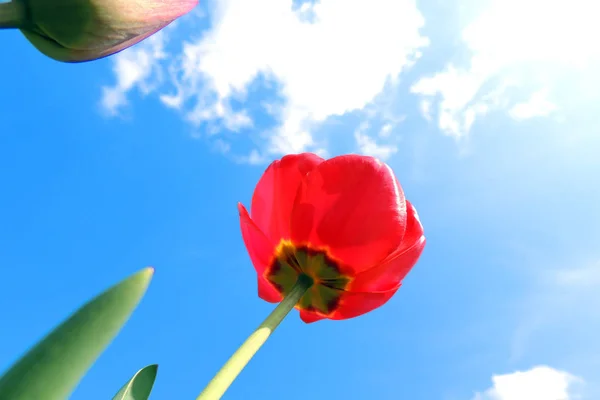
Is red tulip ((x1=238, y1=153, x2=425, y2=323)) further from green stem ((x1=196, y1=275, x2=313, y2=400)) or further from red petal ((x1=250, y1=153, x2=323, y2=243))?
green stem ((x1=196, y1=275, x2=313, y2=400))

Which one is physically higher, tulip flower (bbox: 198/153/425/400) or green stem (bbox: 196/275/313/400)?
tulip flower (bbox: 198/153/425/400)

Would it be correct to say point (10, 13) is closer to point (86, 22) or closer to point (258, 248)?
point (86, 22)

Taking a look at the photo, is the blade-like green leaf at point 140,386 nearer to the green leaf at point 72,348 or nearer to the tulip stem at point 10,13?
the green leaf at point 72,348

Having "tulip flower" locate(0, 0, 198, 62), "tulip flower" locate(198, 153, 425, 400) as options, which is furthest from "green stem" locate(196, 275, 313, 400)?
"tulip flower" locate(0, 0, 198, 62)

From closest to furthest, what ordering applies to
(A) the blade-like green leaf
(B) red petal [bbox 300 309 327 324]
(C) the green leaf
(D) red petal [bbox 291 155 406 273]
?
(C) the green leaf → (A) the blade-like green leaf → (D) red petal [bbox 291 155 406 273] → (B) red petal [bbox 300 309 327 324]

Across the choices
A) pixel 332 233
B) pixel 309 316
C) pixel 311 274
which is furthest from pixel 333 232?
pixel 309 316

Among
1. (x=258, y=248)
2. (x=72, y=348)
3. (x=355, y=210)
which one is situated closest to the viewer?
(x=72, y=348)
